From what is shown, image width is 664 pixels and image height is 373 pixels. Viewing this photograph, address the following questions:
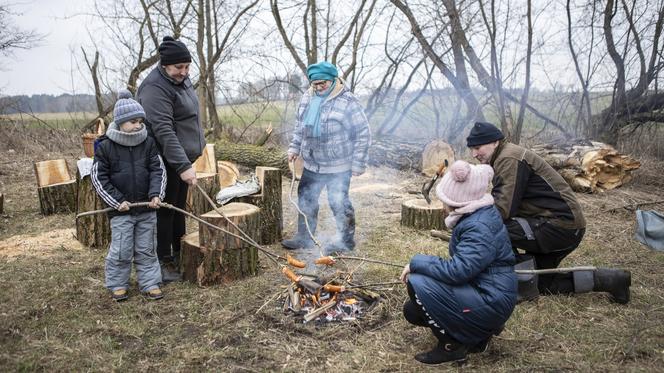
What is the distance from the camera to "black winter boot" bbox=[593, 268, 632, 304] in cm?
365

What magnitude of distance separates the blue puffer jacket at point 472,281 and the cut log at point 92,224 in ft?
12.4

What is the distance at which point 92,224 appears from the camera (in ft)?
16.6

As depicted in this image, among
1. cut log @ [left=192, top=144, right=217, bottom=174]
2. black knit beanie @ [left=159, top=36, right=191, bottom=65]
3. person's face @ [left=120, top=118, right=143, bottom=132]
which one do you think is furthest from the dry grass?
cut log @ [left=192, top=144, right=217, bottom=174]

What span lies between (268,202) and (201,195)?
38.1 inches

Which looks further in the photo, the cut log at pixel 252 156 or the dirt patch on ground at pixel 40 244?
the cut log at pixel 252 156

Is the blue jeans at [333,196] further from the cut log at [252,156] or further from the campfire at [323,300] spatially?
the cut log at [252,156]

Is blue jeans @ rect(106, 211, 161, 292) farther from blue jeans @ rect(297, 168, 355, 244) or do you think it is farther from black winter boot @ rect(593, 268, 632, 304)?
black winter boot @ rect(593, 268, 632, 304)

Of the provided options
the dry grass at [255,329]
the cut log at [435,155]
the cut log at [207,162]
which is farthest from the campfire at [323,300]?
the cut log at [435,155]

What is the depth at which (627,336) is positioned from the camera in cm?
315

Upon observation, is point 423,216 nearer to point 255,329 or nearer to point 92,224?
point 255,329

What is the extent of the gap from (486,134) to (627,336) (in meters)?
1.68

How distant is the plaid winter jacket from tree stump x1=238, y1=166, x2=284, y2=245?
70cm

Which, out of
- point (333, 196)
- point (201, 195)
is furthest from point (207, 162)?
point (333, 196)

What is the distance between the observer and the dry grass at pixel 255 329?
285 centimetres
